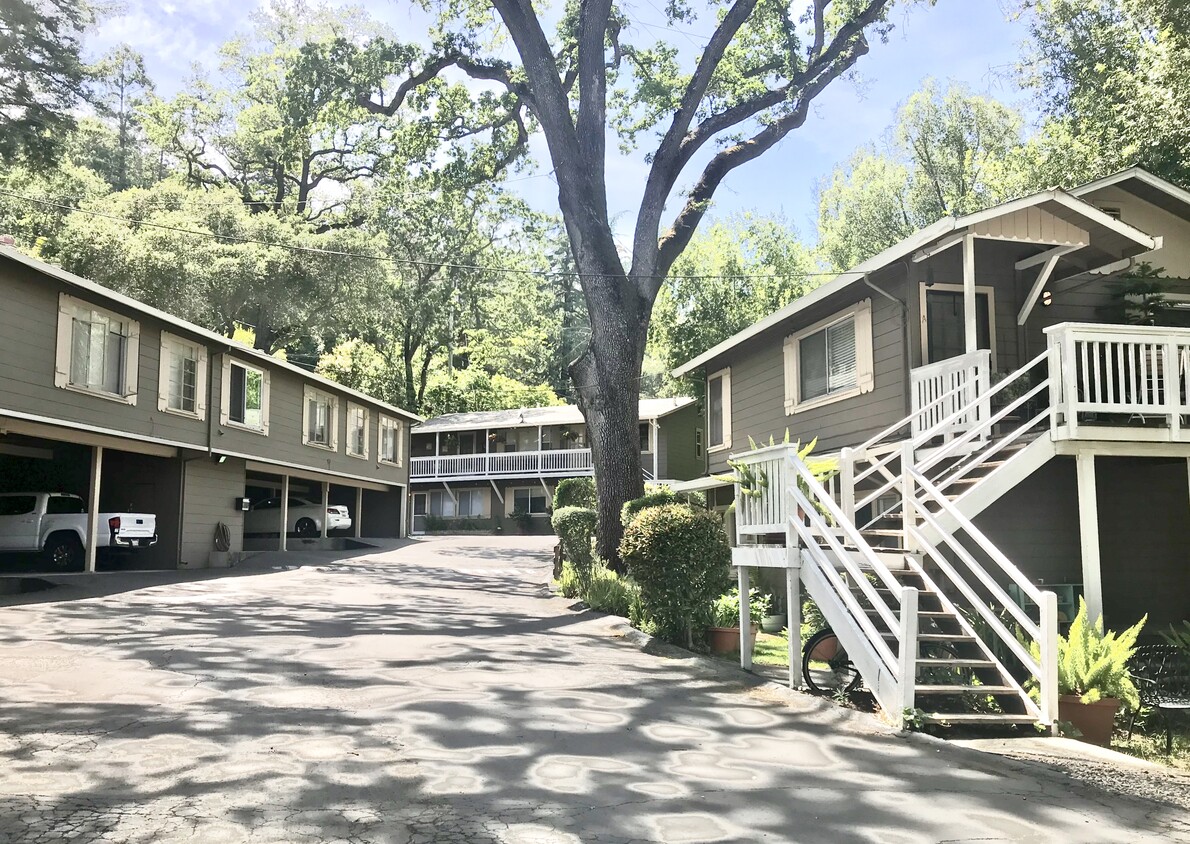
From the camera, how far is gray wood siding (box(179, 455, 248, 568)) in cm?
2117

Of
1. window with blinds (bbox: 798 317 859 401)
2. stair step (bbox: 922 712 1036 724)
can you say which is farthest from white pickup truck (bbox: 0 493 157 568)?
stair step (bbox: 922 712 1036 724)

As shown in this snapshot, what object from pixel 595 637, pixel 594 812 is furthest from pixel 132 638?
pixel 594 812

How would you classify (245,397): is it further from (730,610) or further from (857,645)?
(857,645)

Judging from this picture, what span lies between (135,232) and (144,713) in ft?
98.0

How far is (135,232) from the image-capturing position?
32.7 meters

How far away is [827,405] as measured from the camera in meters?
15.8

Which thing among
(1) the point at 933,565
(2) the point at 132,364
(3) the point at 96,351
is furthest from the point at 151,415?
(1) the point at 933,565

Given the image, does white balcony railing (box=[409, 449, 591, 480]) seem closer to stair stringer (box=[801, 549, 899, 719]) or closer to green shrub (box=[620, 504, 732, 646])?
green shrub (box=[620, 504, 732, 646])

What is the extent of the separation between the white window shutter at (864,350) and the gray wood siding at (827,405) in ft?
0.23

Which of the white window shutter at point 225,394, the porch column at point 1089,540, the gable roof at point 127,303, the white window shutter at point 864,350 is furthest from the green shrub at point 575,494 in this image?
the porch column at point 1089,540

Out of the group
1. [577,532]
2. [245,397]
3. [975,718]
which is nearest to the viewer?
[975,718]

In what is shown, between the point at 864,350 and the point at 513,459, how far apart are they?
28461 mm

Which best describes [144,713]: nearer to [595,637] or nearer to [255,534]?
[595,637]

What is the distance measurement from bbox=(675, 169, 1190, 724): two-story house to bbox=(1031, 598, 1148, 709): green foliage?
0.26 metres
